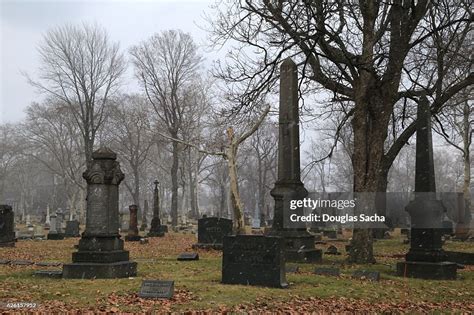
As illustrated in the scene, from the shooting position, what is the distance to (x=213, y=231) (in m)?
18.8

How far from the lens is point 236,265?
9477mm

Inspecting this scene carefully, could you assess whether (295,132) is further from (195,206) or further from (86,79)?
(195,206)

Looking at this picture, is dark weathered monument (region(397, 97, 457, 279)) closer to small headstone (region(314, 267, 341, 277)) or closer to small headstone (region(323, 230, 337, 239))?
small headstone (region(314, 267, 341, 277))

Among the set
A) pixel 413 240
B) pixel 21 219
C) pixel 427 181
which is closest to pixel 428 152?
pixel 427 181

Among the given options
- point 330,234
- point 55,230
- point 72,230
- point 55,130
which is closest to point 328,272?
point 330,234

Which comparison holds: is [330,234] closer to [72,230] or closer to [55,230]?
[72,230]

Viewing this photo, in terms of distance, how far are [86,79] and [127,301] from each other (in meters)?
32.4

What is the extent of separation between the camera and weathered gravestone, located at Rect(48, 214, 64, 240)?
24.7 meters

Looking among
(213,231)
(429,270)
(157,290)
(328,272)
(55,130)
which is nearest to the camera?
(157,290)

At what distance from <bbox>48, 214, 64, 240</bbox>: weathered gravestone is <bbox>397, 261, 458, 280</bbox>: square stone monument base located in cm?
1824

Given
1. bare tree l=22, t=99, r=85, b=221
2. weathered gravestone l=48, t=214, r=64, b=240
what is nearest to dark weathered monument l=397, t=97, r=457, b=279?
weathered gravestone l=48, t=214, r=64, b=240

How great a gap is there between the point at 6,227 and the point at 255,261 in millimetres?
14034

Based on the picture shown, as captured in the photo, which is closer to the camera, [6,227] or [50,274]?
[50,274]

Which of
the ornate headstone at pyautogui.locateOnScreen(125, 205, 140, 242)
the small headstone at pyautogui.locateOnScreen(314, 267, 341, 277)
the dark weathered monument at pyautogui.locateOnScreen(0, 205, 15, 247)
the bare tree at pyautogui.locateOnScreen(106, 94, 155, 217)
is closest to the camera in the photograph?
the small headstone at pyautogui.locateOnScreen(314, 267, 341, 277)
